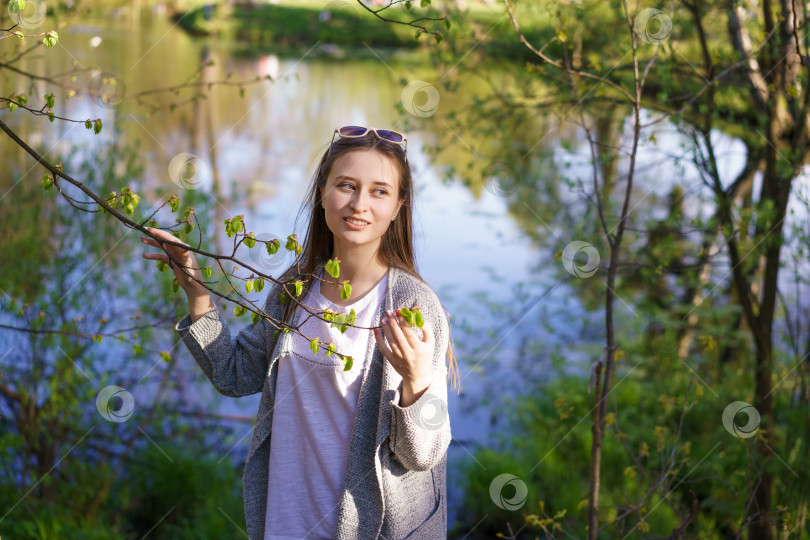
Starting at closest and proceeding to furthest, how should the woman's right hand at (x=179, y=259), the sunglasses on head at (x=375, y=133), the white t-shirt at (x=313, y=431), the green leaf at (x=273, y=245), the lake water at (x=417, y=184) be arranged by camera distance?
the green leaf at (x=273, y=245) < the woman's right hand at (x=179, y=259) < the white t-shirt at (x=313, y=431) < the sunglasses on head at (x=375, y=133) < the lake water at (x=417, y=184)

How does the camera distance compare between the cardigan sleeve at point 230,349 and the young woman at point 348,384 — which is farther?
the cardigan sleeve at point 230,349

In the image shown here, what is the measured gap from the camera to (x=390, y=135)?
5.29ft

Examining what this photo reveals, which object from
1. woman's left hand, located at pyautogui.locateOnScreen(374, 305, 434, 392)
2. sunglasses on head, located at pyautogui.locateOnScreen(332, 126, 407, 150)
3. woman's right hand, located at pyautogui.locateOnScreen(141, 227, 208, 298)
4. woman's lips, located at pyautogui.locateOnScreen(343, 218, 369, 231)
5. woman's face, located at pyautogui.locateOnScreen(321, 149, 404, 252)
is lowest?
woman's left hand, located at pyautogui.locateOnScreen(374, 305, 434, 392)

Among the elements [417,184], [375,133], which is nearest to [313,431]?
[375,133]

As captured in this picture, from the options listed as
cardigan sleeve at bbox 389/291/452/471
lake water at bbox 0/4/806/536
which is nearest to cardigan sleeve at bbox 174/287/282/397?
lake water at bbox 0/4/806/536

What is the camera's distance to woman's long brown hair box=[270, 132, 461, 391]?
1.58 m

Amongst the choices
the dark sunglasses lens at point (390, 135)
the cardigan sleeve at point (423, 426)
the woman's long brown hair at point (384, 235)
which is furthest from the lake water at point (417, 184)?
the cardigan sleeve at point (423, 426)

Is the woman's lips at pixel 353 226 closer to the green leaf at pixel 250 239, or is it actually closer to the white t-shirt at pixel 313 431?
the white t-shirt at pixel 313 431

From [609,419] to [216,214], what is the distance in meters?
2.87

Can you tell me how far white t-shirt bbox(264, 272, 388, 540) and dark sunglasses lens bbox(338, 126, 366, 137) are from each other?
0.32 meters

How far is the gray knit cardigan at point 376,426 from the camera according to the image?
1394mm

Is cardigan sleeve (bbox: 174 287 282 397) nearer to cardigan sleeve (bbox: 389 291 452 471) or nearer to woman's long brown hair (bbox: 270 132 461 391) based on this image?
woman's long brown hair (bbox: 270 132 461 391)

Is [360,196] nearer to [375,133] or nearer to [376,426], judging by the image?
[375,133]

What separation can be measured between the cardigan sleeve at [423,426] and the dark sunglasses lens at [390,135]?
1.38 ft
